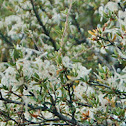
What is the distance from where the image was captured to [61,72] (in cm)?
109

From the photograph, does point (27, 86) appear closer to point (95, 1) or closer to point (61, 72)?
point (61, 72)

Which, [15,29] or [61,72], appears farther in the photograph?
[15,29]

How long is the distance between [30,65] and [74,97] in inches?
16.8

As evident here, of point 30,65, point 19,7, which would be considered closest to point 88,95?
point 30,65

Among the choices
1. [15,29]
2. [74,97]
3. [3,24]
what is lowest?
[74,97]

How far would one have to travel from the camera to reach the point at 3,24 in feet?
8.44

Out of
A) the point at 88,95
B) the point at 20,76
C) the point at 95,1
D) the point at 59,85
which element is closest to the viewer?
the point at 20,76

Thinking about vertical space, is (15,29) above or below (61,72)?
above

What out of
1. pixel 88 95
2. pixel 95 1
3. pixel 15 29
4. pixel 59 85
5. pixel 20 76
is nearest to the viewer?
pixel 20 76

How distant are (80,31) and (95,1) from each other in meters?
0.38

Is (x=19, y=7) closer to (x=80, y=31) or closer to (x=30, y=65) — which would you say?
(x=80, y=31)

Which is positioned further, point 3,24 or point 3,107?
point 3,24

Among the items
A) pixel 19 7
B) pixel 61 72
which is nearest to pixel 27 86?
pixel 61 72

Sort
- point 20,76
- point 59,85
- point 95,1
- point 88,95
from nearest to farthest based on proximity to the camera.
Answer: point 20,76, point 59,85, point 88,95, point 95,1
